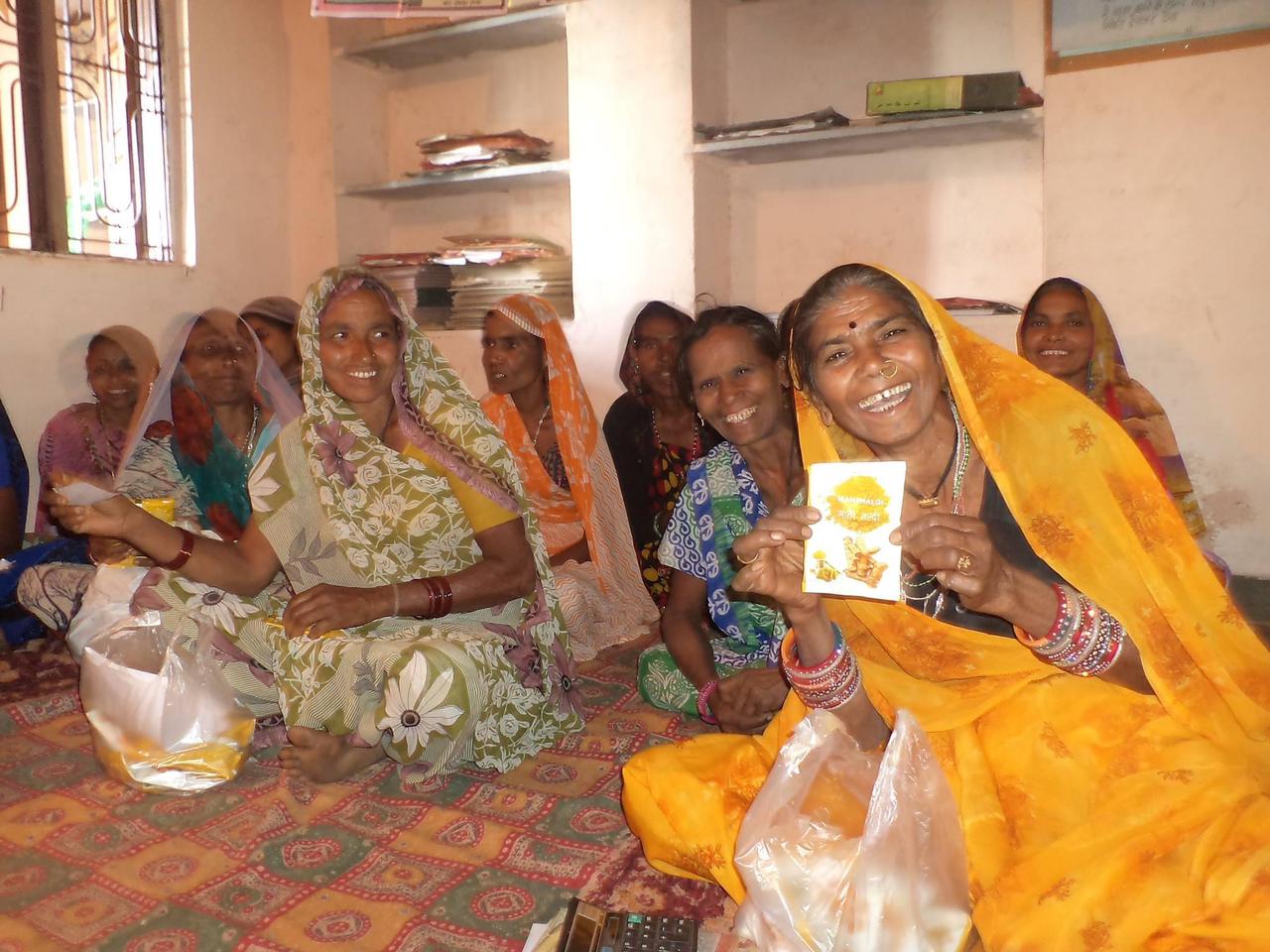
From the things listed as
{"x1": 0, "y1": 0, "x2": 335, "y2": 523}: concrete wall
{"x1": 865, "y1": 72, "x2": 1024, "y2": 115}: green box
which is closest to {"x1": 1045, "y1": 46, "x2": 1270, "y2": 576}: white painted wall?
{"x1": 865, "y1": 72, "x2": 1024, "y2": 115}: green box

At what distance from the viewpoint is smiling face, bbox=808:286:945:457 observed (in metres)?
1.67

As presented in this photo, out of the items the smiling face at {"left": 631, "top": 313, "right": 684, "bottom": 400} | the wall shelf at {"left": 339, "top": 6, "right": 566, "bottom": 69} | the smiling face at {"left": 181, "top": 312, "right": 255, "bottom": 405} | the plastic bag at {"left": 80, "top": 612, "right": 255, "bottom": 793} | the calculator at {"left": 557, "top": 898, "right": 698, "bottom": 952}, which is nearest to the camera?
the calculator at {"left": 557, "top": 898, "right": 698, "bottom": 952}

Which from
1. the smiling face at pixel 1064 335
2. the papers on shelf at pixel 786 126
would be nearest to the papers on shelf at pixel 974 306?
the smiling face at pixel 1064 335

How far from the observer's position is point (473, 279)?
A: 5.03 metres

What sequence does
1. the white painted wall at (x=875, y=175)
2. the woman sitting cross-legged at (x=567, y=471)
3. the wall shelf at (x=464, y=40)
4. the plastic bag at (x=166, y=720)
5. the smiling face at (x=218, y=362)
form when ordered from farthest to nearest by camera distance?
the wall shelf at (x=464, y=40) < the white painted wall at (x=875, y=175) < the woman sitting cross-legged at (x=567, y=471) < the smiling face at (x=218, y=362) < the plastic bag at (x=166, y=720)

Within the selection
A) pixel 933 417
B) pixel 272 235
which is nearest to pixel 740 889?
pixel 933 417

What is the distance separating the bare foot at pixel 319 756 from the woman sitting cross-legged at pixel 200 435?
42.9 inches

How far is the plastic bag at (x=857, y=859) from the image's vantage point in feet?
4.67

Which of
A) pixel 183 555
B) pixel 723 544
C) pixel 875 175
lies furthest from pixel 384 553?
pixel 875 175

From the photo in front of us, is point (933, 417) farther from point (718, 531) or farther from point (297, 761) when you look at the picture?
point (297, 761)

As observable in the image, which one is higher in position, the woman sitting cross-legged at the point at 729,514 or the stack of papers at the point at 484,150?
the stack of papers at the point at 484,150

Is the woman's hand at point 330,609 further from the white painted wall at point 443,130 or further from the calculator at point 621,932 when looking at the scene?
the white painted wall at point 443,130

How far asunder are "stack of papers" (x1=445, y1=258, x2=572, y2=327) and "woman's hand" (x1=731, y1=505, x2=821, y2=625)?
3.50m

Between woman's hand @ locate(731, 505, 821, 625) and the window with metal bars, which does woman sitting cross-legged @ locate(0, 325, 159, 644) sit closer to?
the window with metal bars
